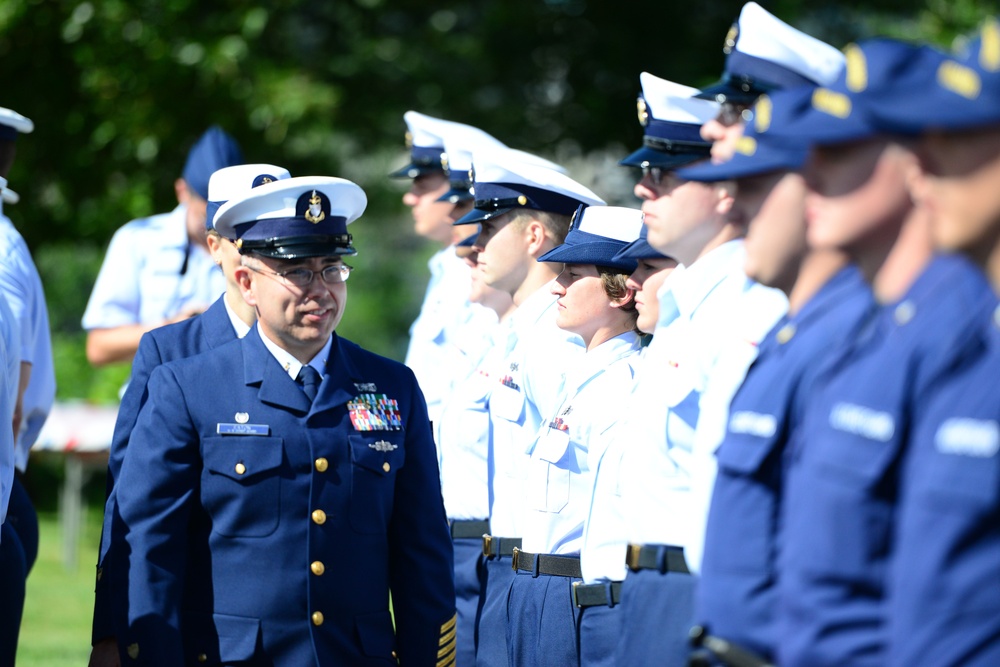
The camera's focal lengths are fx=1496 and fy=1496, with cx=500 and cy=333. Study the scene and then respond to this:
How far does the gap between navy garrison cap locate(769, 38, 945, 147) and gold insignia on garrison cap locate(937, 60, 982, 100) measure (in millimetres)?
100

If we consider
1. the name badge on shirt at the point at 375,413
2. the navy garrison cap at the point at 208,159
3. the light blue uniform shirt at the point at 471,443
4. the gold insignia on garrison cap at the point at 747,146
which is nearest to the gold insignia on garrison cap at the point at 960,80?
the gold insignia on garrison cap at the point at 747,146

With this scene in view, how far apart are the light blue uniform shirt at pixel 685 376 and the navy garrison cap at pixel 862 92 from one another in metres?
0.94

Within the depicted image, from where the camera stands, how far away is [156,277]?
7496 millimetres

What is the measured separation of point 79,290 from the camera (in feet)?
66.0

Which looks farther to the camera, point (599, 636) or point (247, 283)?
point (599, 636)

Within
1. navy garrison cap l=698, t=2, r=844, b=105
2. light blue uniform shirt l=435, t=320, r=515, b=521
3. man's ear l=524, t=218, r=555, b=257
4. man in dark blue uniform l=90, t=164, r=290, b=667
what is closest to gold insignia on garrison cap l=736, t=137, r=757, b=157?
navy garrison cap l=698, t=2, r=844, b=105

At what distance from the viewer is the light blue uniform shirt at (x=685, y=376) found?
384 cm

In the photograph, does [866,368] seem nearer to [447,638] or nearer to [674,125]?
[674,125]

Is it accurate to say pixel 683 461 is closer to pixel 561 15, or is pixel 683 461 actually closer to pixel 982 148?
pixel 982 148

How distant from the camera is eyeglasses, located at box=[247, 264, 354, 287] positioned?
439 centimetres

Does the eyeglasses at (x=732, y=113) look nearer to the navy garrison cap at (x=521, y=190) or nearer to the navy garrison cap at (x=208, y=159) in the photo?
the navy garrison cap at (x=521, y=190)

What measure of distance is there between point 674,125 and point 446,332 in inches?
142

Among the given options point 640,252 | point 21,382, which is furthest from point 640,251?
point 21,382

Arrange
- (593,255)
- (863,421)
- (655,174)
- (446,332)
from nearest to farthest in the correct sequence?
(863,421)
(655,174)
(593,255)
(446,332)
